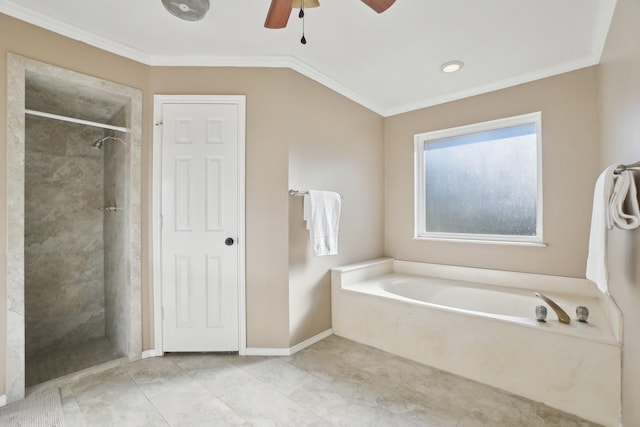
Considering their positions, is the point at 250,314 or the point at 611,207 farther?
the point at 250,314

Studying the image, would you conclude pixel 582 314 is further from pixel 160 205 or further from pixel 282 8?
pixel 160 205

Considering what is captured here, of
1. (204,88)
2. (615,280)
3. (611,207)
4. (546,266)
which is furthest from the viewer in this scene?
(546,266)

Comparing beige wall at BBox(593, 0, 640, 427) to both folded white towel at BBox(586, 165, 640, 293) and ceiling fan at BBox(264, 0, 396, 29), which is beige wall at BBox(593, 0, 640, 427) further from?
ceiling fan at BBox(264, 0, 396, 29)

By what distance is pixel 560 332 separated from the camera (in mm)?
1749

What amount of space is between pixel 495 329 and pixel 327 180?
1.77 meters

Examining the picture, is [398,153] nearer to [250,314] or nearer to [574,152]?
[574,152]

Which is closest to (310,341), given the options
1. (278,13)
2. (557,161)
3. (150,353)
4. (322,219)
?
(322,219)

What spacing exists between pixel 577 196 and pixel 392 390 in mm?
2164

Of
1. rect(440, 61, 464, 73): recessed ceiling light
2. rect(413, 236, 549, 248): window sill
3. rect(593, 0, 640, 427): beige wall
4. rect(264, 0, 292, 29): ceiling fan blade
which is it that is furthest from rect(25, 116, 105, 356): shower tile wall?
rect(593, 0, 640, 427): beige wall

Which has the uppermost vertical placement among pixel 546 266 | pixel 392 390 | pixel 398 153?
pixel 398 153

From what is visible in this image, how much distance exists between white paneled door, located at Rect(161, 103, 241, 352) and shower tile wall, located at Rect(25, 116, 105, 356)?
3.48ft

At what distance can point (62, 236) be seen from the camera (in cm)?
267

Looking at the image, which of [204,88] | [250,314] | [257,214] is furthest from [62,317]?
[204,88]

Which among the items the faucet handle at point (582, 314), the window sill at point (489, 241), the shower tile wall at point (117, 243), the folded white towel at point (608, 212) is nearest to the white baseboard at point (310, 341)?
the shower tile wall at point (117, 243)
